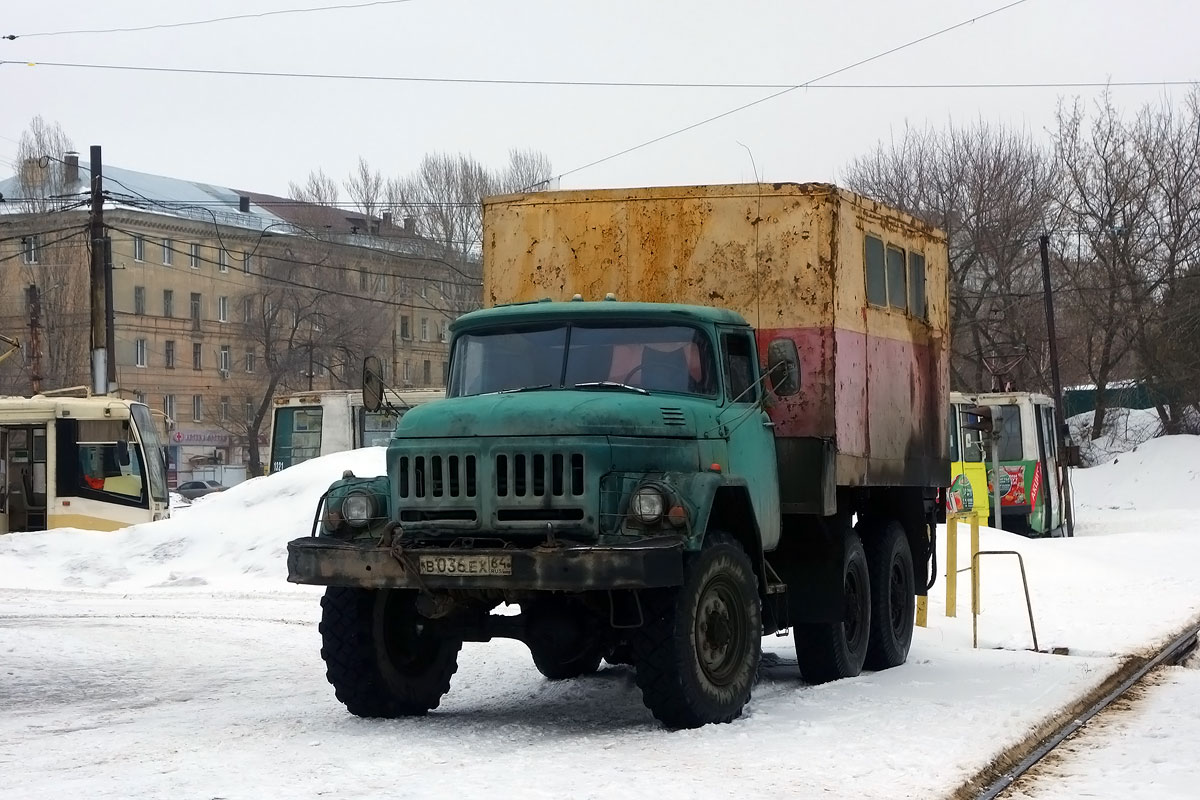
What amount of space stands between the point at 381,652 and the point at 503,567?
4.70ft

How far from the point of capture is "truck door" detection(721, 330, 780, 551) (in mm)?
10391

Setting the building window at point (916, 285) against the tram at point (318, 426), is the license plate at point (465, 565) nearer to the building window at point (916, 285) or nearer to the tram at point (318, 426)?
the building window at point (916, 285)

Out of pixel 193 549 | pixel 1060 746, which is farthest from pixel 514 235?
pixel 193 549

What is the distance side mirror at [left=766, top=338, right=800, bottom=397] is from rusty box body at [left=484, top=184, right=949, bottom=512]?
1.00 metres

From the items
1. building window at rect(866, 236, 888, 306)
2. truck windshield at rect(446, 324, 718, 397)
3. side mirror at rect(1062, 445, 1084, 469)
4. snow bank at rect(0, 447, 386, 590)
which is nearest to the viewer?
truck windshield at rect(446, 324, 718, 397)

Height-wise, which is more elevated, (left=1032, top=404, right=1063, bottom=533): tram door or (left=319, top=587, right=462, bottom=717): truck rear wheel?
(left=1032, top=404, right=1063, bottom=533): tram door

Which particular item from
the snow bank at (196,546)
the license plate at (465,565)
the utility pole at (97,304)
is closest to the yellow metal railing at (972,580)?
the license plate at (465,565)

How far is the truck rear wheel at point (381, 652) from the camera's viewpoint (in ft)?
32.6

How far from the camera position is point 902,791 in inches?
298

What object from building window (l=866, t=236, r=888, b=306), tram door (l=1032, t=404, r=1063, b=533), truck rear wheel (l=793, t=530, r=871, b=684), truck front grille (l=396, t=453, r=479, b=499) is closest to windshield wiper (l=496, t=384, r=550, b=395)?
truck front grille (l=396, t=453, r=479, b=499)

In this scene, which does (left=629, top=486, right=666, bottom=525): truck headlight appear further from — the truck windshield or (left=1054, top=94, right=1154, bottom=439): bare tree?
(left=1054, top=94, right=1154, bottom=439): bare tree

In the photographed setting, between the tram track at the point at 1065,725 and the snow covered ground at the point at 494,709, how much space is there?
10 cm

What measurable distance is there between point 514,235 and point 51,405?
21.0 m

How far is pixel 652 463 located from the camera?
951cm
